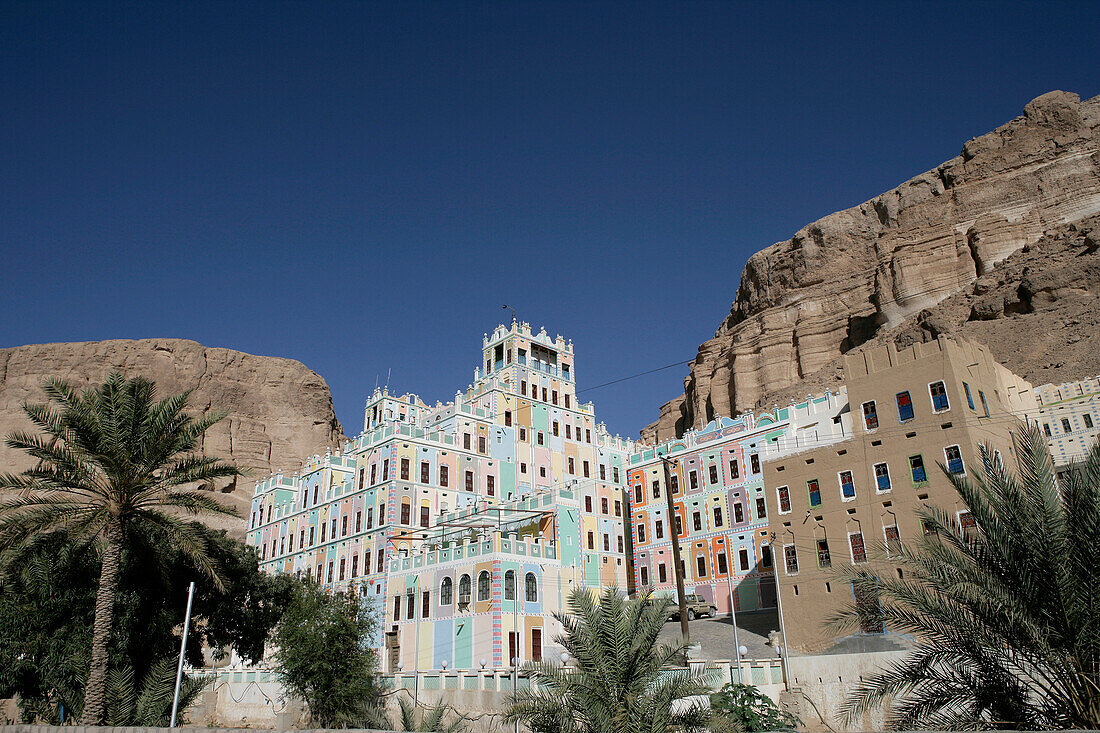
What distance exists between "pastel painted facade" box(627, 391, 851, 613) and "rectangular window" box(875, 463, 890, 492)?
19.6 ft

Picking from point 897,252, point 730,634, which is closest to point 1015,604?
point 730,634

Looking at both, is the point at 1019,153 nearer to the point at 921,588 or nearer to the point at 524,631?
the point at 524,631

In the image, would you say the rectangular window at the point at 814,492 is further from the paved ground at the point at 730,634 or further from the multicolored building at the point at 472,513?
the multicolored building at the point at 472,513

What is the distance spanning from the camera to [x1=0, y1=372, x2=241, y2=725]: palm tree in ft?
75.2

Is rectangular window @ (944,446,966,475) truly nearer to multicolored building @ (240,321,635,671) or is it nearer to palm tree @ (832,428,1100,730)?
palm tree @ (832,428,1100,730)

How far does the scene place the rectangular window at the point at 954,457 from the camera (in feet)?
105

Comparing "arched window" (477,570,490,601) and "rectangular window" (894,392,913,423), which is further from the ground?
"rectangular window" (894,392,913,423)

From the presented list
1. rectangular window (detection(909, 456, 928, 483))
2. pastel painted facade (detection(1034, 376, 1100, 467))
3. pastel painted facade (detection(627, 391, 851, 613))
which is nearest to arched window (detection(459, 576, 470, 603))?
pastel painted facade (detection(627, 391, 851, 613))

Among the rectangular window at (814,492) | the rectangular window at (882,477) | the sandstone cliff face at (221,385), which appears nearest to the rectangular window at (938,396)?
the rectangular window at (882,477)

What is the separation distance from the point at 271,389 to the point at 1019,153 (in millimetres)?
112963

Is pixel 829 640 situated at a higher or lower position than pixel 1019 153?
lower

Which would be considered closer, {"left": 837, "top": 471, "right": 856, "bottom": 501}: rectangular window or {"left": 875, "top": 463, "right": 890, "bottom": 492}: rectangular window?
{"left": 875, "top": 463, "right": 890, "bottom": 492}: rectangular window

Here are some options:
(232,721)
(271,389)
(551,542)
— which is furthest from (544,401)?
(271,389)

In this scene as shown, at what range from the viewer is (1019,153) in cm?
9788
